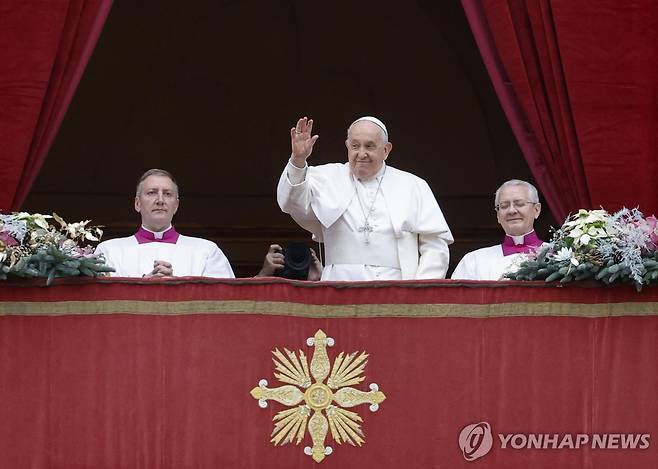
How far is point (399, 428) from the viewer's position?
261 inches

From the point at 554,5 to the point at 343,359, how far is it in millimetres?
2099

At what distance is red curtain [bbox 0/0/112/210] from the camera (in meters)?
7.36

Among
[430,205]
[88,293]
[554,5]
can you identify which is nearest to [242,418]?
[88,293]

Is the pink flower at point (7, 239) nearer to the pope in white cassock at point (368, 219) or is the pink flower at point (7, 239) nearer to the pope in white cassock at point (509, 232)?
the pope in white cassock at point (368, 219)

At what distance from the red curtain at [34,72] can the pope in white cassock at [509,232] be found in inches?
81.3

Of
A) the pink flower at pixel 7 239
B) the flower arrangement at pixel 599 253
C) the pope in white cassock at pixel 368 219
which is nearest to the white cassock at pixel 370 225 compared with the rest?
the pope in white cassock at pixel 368 219

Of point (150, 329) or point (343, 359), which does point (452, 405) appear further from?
point (150, 329)

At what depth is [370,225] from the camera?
747 centimetres

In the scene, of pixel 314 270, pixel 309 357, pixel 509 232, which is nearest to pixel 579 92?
pixel 509 232

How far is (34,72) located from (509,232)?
2.40m

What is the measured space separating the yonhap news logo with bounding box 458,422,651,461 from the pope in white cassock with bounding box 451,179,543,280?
3.91 ft

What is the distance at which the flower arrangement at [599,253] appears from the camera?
664 cm

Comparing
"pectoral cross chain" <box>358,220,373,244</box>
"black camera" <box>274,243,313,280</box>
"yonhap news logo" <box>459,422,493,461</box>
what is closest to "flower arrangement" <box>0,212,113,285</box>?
"black camera" <box>274,243,313,280</box>

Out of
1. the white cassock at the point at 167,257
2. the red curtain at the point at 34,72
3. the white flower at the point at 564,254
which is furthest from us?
the white cassock at the point at 167,257
